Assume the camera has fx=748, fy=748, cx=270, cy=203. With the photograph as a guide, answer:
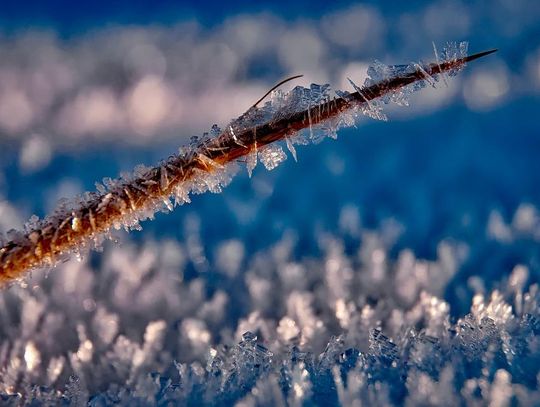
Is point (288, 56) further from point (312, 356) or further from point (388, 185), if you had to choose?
point (312, 356)

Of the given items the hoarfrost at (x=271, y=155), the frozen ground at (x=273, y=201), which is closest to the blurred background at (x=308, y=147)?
the frozen ground at (x=273, y=201)

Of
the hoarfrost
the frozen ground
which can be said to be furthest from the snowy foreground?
the hoarfrost

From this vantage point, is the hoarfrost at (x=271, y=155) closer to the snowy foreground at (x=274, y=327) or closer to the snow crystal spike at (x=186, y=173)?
the snow crystal spike at (x=186, y=173)

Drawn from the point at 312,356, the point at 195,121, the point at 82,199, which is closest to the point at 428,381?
the point at 312,356

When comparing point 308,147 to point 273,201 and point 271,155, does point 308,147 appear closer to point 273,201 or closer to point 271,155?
point 273,201

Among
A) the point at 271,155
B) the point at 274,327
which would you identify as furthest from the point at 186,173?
the point at 274,327

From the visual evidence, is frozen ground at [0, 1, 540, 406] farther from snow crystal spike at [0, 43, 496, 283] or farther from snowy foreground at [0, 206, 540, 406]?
snow crystal spike at [0, 43, 496, 283]
